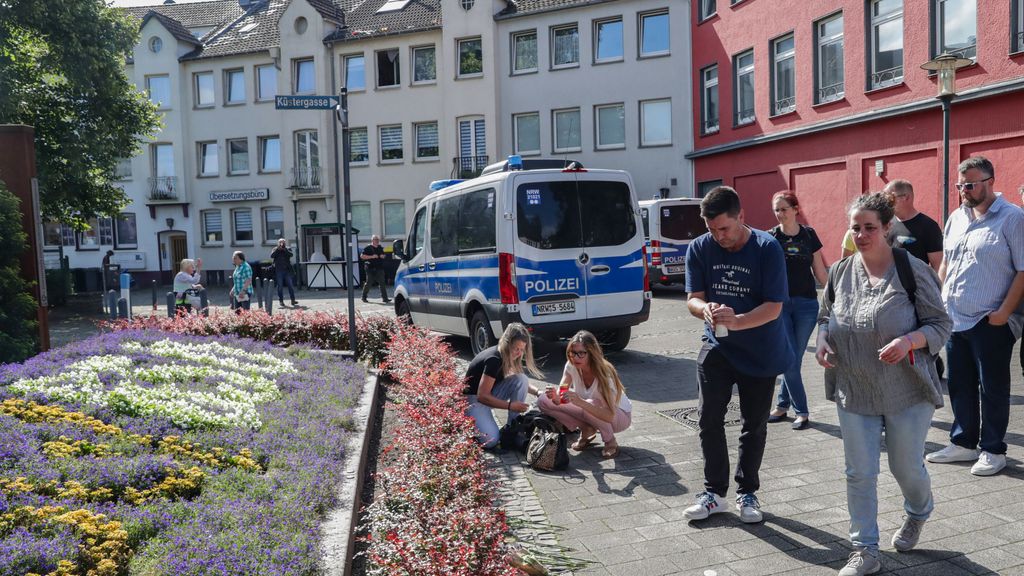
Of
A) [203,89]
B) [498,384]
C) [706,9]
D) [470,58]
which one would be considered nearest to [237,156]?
[203,89]

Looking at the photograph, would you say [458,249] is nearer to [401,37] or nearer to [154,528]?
[154,528]

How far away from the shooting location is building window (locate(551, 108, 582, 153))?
33.3 metres

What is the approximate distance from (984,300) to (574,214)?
595cm

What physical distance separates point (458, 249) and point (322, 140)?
2752cm

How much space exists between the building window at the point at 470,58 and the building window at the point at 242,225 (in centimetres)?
1302

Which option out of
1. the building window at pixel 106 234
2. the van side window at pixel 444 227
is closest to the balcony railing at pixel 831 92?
the van side window at pixel 444 227

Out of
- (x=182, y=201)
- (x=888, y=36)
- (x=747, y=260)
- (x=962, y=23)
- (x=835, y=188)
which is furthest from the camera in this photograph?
(x=182, y=201)

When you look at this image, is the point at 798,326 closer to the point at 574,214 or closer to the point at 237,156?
the point at 574,214

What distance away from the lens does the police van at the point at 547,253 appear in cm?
1048

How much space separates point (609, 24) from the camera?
32125 millimetres

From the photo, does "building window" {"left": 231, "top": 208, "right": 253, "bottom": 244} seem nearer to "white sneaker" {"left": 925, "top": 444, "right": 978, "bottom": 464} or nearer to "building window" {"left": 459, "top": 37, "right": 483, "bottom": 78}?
"building window" {"left": 459, "top": 37, "right": 483, "bottom": 78}

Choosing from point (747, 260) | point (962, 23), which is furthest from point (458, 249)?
point (962, 23)

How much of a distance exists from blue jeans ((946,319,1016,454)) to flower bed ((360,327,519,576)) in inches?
127

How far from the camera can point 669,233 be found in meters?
22.6
